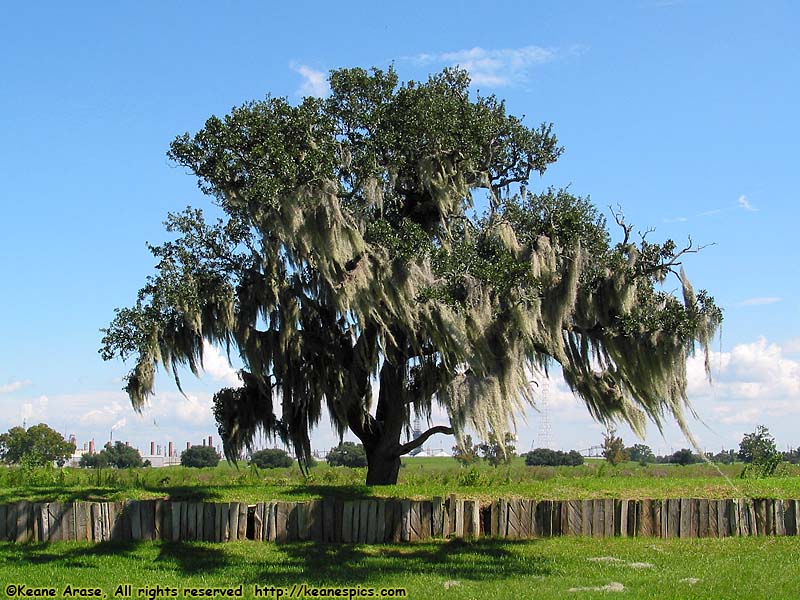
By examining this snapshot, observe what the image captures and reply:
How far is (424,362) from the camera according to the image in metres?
→ 16.3

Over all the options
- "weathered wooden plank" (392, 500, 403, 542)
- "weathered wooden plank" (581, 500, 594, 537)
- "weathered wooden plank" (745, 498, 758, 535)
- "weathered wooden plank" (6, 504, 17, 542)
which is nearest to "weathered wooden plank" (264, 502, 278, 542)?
"weathered wooden plank" (392, 500, 403, 542)

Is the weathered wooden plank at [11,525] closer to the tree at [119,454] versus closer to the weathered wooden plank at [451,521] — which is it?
the weathered wooden plank at [451,521]

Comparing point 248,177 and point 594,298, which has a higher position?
point 248,177

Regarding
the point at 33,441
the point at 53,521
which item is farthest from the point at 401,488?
the point at 33,441

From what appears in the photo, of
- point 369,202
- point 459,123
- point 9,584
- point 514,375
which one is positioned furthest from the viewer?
point 459,123

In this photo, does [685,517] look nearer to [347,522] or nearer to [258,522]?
[347,522]

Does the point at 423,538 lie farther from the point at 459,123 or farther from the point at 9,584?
the point at 459,123

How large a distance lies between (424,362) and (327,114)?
4991 millimetres

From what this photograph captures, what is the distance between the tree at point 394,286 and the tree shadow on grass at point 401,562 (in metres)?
1.92

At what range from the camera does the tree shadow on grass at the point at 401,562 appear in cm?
1187

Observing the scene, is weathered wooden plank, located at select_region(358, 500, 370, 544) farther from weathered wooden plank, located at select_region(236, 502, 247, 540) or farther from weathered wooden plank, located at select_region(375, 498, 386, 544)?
weathered wooden plank, located at select_region(236, 502, 247, 540)

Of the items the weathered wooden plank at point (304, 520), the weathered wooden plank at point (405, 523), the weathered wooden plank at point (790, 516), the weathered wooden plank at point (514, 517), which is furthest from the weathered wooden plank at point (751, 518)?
the weathered wooden plank at point (304, 520)

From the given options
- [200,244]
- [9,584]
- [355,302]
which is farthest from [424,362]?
[9,584]

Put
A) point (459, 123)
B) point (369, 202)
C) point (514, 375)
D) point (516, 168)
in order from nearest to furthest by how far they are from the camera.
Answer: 1. point (514, 375)
2. point (369, 202)
3. point (459, 123)
4. point (516, 168)
